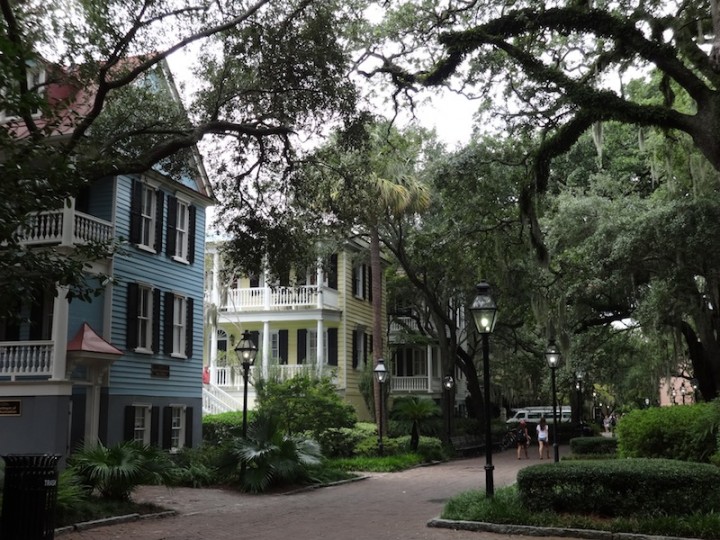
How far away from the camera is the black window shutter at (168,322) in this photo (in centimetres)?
2347

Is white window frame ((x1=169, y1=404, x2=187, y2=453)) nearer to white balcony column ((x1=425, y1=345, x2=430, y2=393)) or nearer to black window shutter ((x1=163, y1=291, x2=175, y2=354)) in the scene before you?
black window shutter ((x1=163, y1=291, x2=175, y2=354))

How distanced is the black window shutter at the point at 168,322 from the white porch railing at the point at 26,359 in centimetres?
489

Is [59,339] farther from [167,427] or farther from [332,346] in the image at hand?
[332,346]

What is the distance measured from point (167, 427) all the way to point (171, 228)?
624cm

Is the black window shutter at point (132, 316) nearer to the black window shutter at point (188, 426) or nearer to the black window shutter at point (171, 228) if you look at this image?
the black window shutter at point (171, 228)

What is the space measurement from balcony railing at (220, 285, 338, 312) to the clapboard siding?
9037 millimetres

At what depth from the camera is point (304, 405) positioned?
78.1 ft

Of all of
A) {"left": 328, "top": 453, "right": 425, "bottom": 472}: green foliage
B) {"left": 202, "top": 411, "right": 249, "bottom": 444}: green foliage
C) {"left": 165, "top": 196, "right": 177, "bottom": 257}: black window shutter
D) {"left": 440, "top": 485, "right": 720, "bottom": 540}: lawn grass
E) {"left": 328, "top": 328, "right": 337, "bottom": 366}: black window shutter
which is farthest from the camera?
{"left": 328, "top": 328, "right": 337, "bottom": 366}: black window shutter

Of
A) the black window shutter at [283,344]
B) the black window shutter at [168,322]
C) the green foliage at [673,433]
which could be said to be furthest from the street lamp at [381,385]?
the black window shutter at [283,344]

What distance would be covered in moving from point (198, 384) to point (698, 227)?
16.3 metres

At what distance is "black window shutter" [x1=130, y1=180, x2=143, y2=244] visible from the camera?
21.8 meters

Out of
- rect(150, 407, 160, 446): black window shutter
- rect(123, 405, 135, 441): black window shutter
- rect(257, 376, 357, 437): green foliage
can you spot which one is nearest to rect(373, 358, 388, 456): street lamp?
rect(257, 376, 357, 437): green foliage

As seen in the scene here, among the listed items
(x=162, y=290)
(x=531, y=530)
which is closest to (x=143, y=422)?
(x=162, y=290)

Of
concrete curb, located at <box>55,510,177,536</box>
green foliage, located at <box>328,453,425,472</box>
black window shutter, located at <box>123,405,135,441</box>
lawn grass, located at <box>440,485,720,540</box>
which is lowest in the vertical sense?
green foliage, located at <box>328,453,425,472</box>
